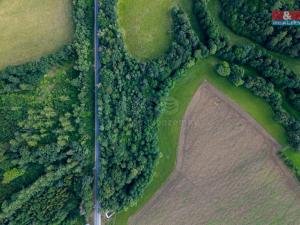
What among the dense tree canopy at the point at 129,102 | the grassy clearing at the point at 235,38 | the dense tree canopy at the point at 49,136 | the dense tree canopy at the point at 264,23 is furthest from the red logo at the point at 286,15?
the dense tree canopy at the point at 49,136

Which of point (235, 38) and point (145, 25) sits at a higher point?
point (145, 25)

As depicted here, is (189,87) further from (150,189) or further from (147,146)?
(150,189)

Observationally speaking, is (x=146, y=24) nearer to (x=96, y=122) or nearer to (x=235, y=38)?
(x=235, y=38)

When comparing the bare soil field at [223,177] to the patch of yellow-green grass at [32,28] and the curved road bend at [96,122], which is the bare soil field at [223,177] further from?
the patch of yellow-green grass at [32,28]

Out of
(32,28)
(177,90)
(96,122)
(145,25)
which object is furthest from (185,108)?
(32,28)

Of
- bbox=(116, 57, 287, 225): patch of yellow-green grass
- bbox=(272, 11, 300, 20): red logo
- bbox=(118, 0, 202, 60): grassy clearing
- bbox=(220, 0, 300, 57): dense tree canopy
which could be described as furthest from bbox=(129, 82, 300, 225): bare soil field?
bbox=(272, 11, 300, 20): red logo

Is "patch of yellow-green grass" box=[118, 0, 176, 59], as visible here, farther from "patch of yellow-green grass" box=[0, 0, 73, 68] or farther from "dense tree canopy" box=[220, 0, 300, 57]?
"dense tree canopy" box=[220, 0, 300, 57]

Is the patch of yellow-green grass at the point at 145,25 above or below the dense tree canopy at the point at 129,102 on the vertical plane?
above

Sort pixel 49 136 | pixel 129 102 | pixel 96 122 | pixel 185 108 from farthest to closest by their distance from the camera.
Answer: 1. pixel 185 108
2. pixel 96 122
3. pixel 129 102
4. pixel 49 136
